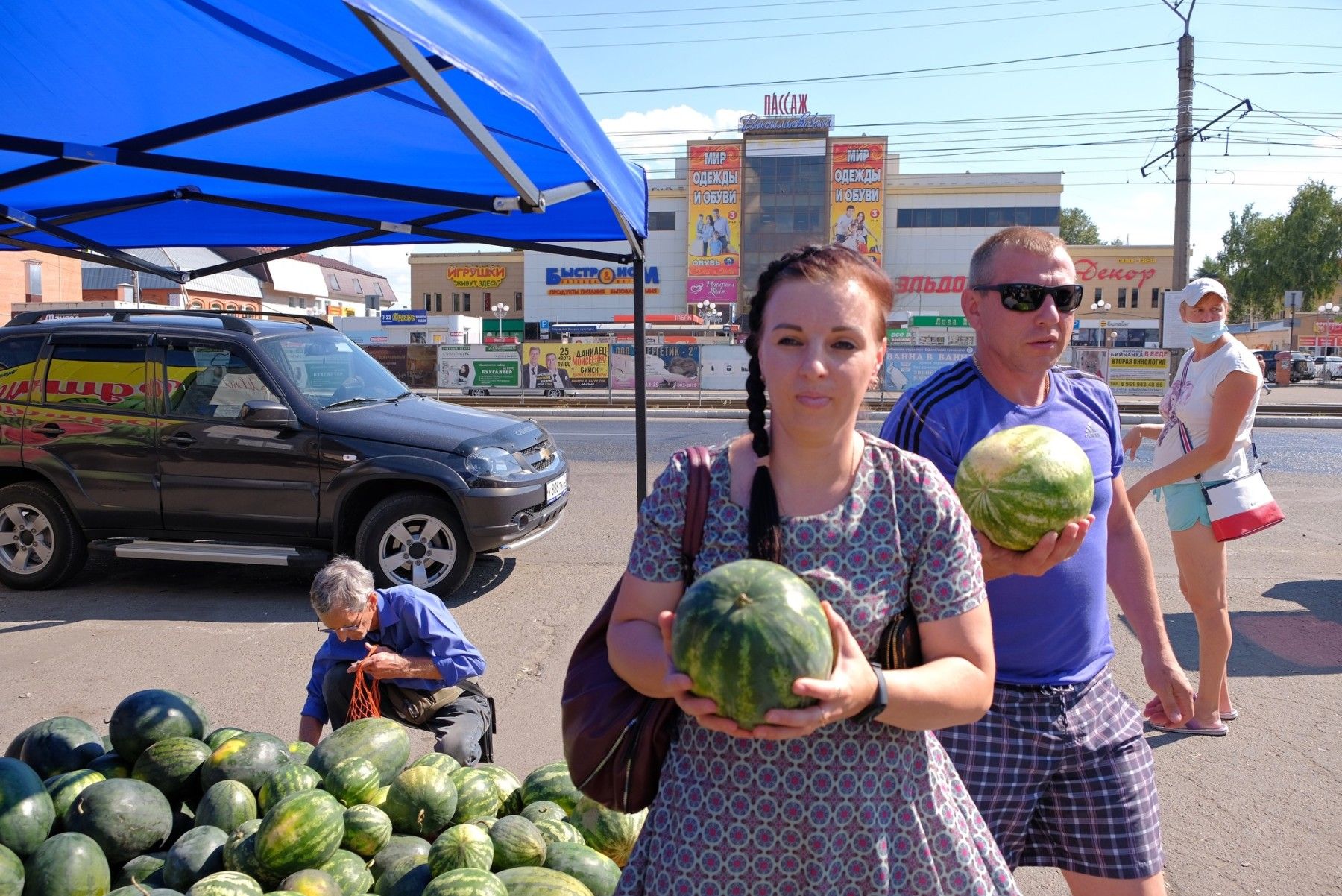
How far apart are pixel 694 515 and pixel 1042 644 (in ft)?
3.99

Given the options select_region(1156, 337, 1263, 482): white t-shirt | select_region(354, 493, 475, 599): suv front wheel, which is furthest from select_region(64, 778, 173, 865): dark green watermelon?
select_region(1156, 337, 1263, 482): white t-shirt

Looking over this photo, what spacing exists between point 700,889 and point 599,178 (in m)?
2.19

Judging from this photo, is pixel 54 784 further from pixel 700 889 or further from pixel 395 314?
pixel 395 314

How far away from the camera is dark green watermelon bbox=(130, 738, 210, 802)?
140 inches

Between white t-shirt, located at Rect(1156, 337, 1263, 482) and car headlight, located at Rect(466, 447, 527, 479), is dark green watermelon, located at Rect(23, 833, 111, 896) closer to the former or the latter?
car headlight, located at Rect(466, 447, 527, 479)

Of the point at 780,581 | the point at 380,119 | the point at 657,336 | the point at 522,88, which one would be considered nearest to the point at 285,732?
the point at 380,119

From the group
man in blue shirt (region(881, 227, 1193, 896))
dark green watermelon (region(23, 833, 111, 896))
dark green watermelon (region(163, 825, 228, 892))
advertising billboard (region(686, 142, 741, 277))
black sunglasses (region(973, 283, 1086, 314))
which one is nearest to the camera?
man in blue shirt (region(881, 227, 1193, 896))

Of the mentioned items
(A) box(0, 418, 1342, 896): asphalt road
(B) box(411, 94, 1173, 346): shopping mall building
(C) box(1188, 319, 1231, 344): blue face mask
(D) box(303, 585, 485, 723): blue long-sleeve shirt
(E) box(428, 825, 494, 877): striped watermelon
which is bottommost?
(A) box(0, 418, 1342, 896): asphalt road

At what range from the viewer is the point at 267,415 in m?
7.61

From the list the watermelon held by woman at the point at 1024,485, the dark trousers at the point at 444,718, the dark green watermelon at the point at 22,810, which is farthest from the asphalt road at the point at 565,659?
the watermelon held by woman at the point at 1024,485

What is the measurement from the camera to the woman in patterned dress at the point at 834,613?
1753mm

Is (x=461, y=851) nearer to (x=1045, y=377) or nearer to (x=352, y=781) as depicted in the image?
(x=352, y=781)

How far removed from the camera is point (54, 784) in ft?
11.4

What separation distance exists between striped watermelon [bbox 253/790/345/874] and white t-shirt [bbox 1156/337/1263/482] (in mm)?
4258
